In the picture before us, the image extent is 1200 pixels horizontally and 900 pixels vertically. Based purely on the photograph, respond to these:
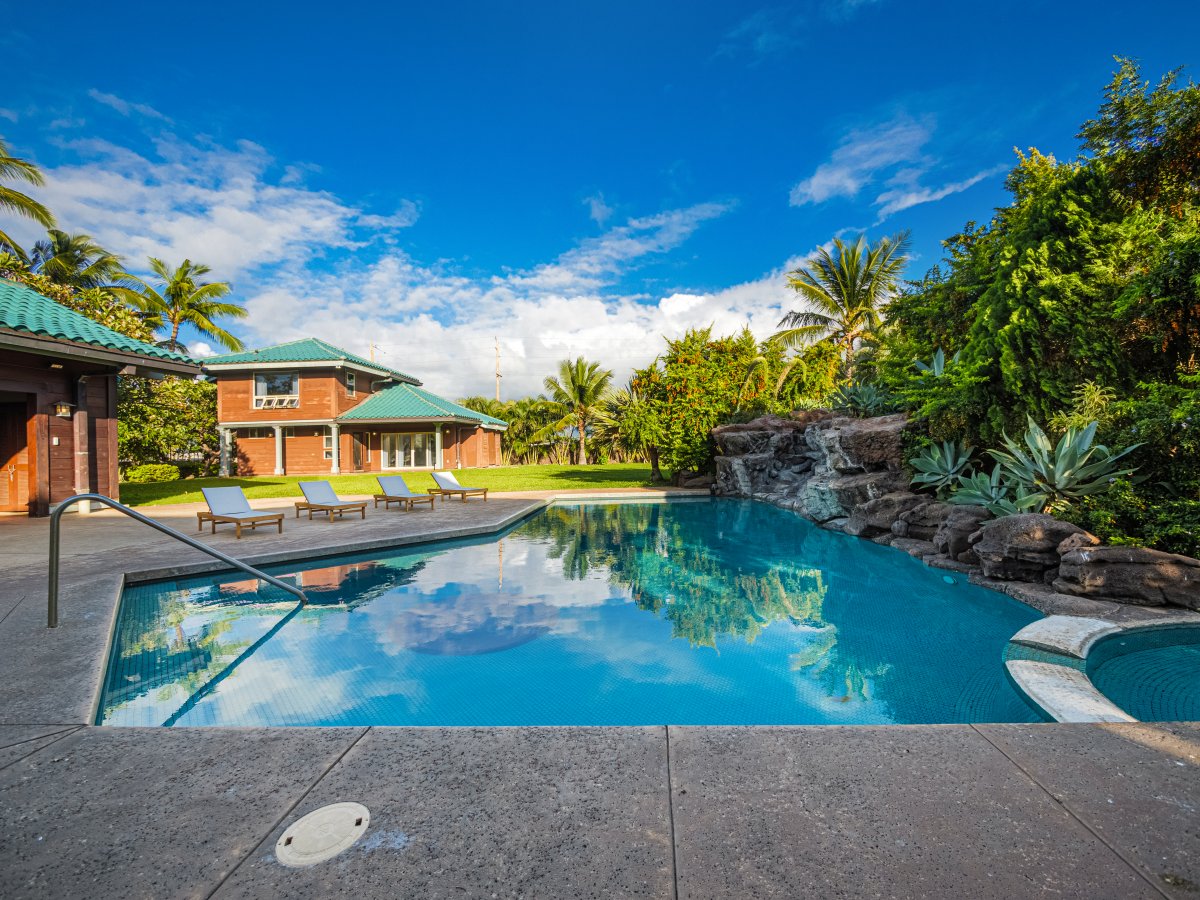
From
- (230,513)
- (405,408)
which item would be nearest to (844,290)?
(405,408)

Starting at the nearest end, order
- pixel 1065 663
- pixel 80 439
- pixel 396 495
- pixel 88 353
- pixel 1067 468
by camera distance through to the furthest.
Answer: pixel 1065 663
pixel 1067 468
pixel 88 353
pixel 80 439
pixel 396 495

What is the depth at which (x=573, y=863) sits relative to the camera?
173cm

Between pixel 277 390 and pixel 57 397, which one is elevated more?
pixel 277 390

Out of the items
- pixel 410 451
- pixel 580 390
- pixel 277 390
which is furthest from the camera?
pixel 580 390

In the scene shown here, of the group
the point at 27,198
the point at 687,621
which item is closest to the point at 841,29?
the point at 687,621

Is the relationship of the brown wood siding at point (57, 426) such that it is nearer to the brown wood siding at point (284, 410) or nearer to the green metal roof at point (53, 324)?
the green metal roof at point (53, 324)

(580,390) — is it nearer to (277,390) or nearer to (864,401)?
(277,390)

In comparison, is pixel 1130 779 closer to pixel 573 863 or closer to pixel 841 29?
pixel 573 863

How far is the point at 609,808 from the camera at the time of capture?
2010mm

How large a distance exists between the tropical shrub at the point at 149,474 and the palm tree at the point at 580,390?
2030cm

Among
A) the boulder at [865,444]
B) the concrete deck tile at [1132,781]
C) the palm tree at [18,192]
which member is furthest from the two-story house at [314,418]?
the concrete deck tile at [1132,781]

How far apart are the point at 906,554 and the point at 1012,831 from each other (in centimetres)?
789

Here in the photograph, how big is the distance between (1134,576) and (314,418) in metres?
31.5

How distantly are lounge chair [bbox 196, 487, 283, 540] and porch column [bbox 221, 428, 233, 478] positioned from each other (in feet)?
71.6
